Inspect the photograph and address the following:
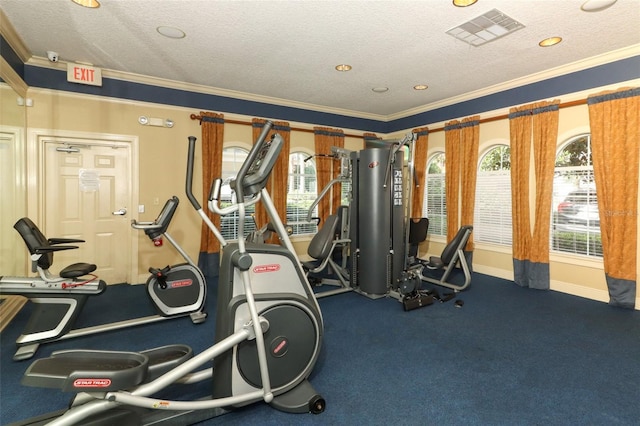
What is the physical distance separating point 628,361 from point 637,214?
1.92m

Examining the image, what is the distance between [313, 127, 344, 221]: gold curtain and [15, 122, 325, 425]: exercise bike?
393 cm

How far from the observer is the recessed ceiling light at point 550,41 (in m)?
3.31

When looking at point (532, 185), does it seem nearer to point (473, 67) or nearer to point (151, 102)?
point (473, 67)

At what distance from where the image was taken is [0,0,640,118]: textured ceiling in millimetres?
2760

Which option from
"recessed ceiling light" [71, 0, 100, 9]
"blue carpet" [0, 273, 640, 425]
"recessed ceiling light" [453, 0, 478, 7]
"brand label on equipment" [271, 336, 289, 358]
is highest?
"recessed ceiling light" [71, 0, 100, 9]

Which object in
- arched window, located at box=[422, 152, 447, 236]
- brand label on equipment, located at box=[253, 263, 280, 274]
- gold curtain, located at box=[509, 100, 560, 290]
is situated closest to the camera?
brand label on equipment, located at box=[253, 263, 280, 274]

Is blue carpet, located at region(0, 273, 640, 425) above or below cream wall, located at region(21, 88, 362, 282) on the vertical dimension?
below

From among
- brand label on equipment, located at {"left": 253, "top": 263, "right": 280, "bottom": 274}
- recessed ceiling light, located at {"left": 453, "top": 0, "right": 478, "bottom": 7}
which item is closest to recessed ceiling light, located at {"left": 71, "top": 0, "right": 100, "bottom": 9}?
brand label on equipment, located at {"left": 253, "top": 263, "right": 280, "bottom": 274}

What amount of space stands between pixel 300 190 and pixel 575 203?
4.17m

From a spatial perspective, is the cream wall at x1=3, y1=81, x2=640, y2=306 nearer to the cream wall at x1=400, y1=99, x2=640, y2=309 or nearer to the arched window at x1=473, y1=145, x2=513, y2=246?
the cream wall at x1=400, y1=99, x2=640, y2=309

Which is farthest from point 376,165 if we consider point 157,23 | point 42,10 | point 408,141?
point 42,10

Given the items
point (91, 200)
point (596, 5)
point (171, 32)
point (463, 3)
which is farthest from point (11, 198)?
point (596, 5)

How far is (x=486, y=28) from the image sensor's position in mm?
3096

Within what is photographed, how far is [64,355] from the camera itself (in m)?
1.62
